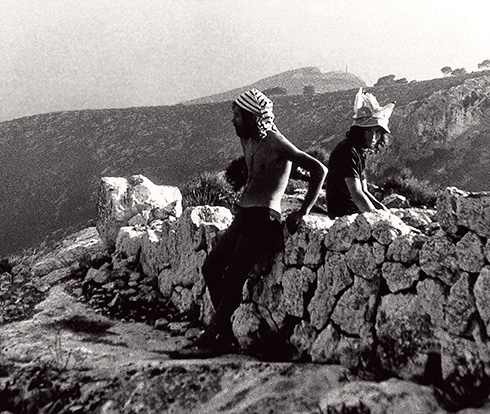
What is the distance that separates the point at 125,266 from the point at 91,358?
2.68 m

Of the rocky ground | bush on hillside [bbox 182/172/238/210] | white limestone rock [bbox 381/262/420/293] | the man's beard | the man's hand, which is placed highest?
the man's beard

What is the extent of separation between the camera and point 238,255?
14.6 ft

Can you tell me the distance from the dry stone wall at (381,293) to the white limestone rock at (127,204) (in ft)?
11.7

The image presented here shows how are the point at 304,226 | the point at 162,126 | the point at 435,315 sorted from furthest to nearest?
1. the point at 162,126
2. the point at 304,226
3. the point at 435,315

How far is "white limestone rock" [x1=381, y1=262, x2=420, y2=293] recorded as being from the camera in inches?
135

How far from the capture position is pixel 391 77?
60312 mm

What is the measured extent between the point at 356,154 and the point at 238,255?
1.72 metres

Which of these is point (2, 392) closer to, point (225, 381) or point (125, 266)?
point (225, 381)

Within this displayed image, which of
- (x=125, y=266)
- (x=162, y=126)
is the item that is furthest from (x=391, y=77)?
(x=125, y=266)

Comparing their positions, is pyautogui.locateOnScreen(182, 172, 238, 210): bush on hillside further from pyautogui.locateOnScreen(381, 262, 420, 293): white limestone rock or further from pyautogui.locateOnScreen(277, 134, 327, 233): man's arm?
pyautogui.locateOnScreen(381, 262, 420, 293): white limestone rock

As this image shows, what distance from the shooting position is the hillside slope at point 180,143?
2914 cm

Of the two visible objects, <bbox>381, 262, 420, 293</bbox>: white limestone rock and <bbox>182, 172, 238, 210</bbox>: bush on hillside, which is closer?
<bbox>381, 262, 420, 293</bbox>: white limestone rock

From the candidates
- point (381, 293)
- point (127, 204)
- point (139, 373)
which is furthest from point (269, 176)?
point (127, 204)

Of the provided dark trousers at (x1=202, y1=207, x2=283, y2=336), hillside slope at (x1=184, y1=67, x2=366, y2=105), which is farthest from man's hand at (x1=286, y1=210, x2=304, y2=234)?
hillside slope at (x1=184, y1=67, x2=366, y2=105)
